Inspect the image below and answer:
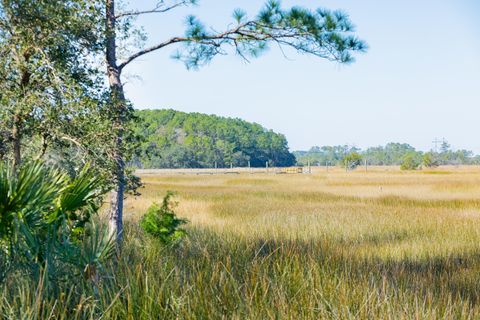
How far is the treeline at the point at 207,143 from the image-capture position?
103688 millimetres

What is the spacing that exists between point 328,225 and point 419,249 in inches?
120

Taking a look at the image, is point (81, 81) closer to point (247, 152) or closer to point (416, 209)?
point (416, 209)

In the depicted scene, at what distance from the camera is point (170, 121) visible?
465 feet

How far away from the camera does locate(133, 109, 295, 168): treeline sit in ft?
340

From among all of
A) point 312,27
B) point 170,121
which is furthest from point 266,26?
point 170,121

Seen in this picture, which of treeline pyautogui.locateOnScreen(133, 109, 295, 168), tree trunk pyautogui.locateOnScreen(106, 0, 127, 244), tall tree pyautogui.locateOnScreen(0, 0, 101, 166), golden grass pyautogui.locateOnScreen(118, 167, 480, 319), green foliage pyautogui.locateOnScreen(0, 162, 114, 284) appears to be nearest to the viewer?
green foliage pyautogui.locateOnScreen(0, 162, 114, 284)

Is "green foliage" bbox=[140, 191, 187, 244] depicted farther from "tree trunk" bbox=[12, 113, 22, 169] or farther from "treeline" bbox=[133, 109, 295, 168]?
"treeline" bbox=[133, 109, 295, 168]

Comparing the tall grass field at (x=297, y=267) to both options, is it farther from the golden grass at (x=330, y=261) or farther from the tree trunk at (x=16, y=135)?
the tree trunk at (x=16, y=135)


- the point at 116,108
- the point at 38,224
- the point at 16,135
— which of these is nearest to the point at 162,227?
the point at 116,108

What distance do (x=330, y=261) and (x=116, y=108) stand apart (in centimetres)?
390

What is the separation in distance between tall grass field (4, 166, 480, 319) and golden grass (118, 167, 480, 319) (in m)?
0.02

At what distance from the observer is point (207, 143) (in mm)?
108688

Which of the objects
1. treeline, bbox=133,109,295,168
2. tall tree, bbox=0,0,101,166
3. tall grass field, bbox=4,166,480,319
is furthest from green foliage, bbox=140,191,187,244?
treeline, bbox=133,109,295,168

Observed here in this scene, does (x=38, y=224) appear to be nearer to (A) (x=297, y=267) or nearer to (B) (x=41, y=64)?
(A) (x=297, y=267)
